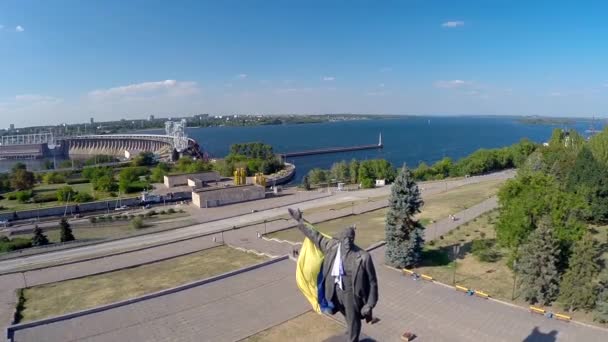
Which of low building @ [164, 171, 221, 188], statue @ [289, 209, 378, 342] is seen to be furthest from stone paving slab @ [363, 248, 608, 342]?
low building @ [164, 171, 221, 188]

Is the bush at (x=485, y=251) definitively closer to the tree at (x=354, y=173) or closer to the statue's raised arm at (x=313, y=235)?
the statue's raised arm at (x=313, y=235)

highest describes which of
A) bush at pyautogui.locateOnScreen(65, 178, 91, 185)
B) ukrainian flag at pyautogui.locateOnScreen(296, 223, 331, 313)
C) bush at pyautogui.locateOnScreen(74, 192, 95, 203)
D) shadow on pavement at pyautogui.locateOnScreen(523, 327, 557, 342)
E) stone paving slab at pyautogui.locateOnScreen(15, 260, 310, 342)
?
ukrainian flag at pyautogui.locateOnScreen(296, 223, 331, 313)

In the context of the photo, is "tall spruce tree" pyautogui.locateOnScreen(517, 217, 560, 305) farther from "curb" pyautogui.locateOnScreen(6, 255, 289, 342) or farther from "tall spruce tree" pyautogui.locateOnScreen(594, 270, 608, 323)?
"curb" pyautogui.locateOnScreen(6, 255, 289, 342)

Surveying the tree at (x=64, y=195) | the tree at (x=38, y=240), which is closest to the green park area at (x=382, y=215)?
the tree at (x=38, y=240)

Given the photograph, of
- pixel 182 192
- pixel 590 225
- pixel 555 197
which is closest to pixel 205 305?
pixel 555 197

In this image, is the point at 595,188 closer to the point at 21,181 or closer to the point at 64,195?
the point at 64,195

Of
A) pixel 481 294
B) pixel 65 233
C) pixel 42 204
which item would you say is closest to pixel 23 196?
pixel 42 204
